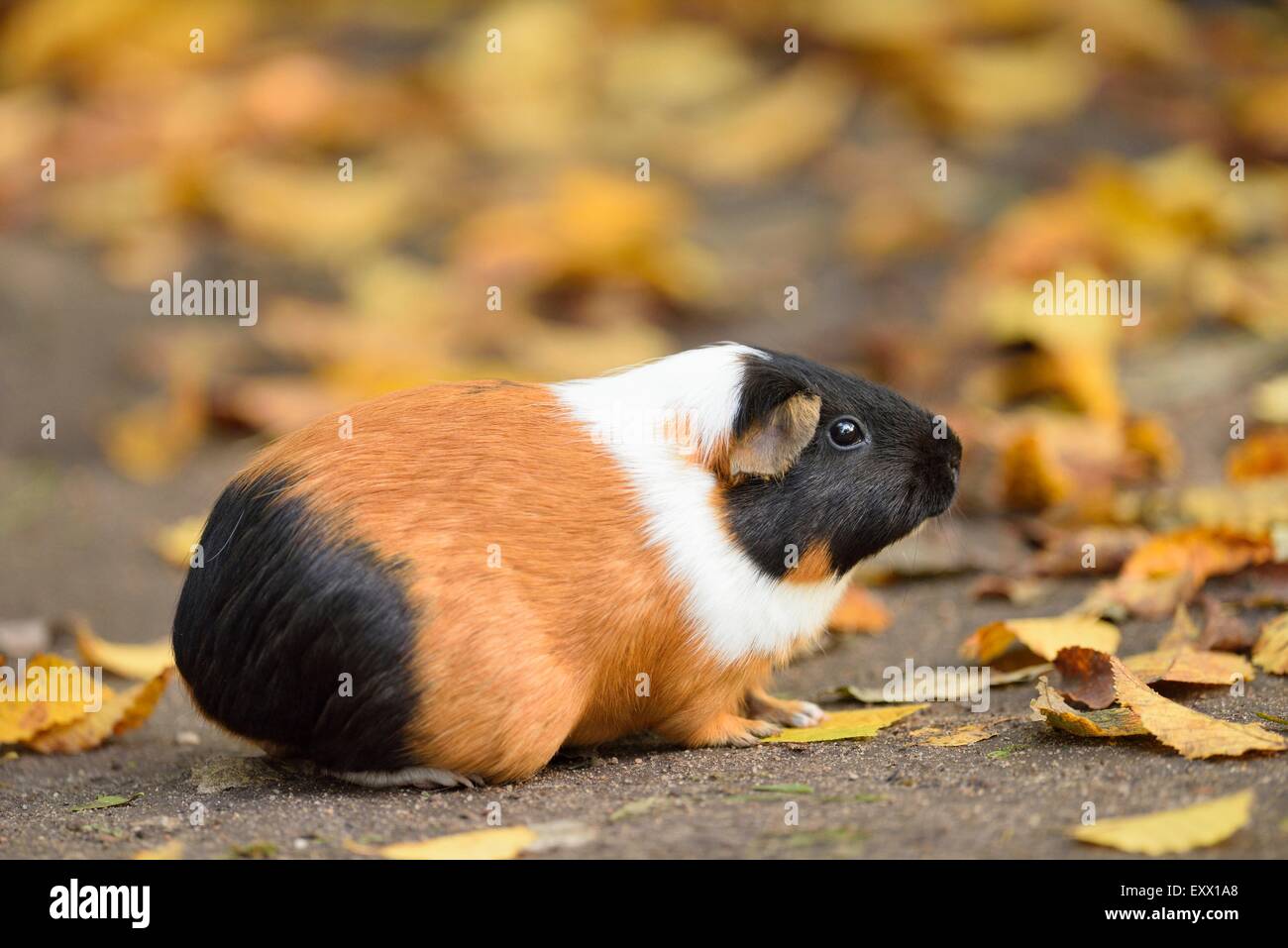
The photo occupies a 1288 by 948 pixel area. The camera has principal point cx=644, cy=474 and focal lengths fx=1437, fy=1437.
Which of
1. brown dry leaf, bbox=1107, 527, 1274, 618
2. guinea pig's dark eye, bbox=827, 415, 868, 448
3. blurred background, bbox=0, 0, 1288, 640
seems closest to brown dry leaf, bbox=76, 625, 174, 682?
blurred background, bbox=0, 0, 1288, 640

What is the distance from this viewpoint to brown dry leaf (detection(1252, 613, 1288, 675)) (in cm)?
424

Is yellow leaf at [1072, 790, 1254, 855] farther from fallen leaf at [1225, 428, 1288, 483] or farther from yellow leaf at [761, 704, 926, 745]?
fallen leaf at [1225, 428, 1288, 483]

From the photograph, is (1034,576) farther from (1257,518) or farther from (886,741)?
(886,741)

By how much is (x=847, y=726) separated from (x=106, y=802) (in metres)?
2.11

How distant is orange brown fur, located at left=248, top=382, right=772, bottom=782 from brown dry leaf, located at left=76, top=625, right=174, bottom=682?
1648 millimetres

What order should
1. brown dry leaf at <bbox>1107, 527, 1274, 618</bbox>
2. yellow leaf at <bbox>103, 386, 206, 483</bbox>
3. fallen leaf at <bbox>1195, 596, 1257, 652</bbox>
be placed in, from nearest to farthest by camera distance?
fallen leaf at <bbox>1195, 596, 1257, 652</bbox> → brown dry leaf at <bbox>1107, 527, 1274, 618</bbox> → yellow leaf at <bbox>103, 386, 206, 483</bbox>

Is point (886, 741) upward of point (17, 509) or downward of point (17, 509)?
downward

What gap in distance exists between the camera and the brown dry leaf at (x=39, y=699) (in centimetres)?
454

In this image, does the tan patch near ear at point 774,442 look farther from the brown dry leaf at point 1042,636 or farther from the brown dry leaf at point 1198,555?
the brown dry leaf at point 1198,555

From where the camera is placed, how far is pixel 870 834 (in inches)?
125

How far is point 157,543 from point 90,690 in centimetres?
177

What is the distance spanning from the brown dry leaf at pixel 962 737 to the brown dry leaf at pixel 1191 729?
0.40 m

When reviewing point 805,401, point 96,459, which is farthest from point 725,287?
point 805,401

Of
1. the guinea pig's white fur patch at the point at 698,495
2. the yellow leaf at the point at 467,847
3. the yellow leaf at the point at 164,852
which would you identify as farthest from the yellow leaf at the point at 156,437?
the yellow leaf at the point at 467,847
